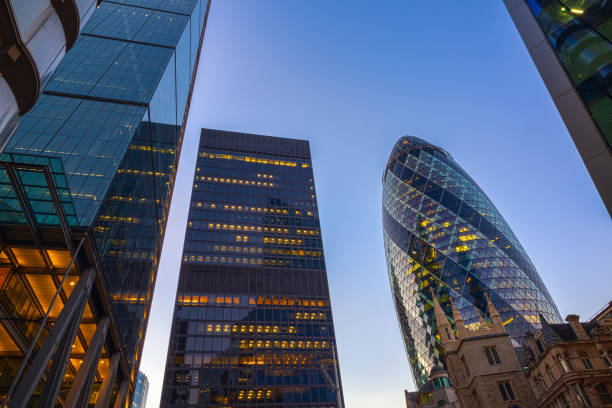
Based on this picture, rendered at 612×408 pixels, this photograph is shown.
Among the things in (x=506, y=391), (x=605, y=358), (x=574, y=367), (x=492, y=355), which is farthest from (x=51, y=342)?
(x=492, y=355)

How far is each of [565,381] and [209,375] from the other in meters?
64.4

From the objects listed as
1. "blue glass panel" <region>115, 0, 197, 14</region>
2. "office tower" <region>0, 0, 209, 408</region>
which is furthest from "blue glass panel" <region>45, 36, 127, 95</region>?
"blue glass panel" <region>115, 0, 197, 14</region>

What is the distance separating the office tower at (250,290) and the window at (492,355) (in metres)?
23.9

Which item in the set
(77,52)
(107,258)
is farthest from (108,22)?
(107,258)

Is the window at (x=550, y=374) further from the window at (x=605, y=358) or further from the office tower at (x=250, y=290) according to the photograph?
the office tower at (x=250, y=290)

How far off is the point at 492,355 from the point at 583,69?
50986mm

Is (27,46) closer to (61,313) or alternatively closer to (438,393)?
(61,313)

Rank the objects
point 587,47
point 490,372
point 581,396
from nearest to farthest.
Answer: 1. point 587,47
2. point 581,396
3. point 490,372

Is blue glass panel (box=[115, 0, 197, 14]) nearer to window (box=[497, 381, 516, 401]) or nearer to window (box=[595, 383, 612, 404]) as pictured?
window (box=[497, 381, 516, 401])

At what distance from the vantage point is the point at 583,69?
1182 cm

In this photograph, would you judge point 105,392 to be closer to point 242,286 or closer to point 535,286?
point 242,286

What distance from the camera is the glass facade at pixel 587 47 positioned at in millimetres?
11023

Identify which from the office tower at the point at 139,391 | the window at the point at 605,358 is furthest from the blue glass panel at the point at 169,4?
the office tower at the point at 139,391

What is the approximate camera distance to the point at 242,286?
322 ft
